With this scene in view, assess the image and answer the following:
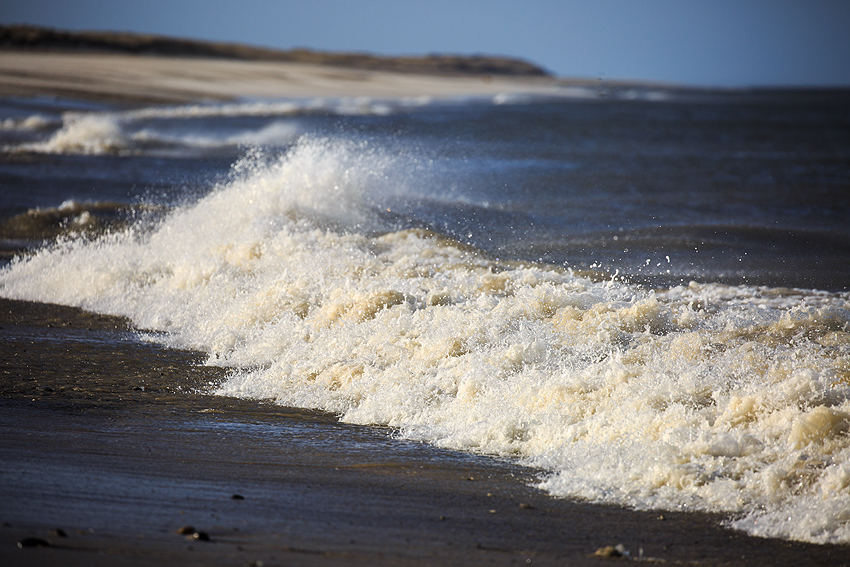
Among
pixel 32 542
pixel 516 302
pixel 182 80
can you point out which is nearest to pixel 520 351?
pixel 516 302

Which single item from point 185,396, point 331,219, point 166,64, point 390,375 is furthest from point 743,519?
point 166,64

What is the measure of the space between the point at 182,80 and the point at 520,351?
57.3 meters

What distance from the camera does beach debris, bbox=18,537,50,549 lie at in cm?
346

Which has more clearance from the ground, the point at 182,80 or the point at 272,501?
the point at 182,80

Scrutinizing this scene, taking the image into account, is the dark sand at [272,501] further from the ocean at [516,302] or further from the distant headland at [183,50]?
the distant headland at [183,50]

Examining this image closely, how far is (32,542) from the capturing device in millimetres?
3477

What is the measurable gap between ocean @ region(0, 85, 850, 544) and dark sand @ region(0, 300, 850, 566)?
0.26 metres

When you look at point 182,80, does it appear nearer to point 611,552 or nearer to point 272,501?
point 272,501

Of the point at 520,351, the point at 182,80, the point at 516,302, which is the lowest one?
the point at 520,351

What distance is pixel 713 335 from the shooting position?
613cm

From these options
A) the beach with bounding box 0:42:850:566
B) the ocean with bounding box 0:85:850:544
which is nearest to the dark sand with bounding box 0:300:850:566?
the beach with bounding box 0:42:850:566

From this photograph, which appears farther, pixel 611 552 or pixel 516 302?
pixel 516 302

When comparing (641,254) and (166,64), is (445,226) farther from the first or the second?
(166,64)

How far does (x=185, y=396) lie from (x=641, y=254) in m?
6.16
